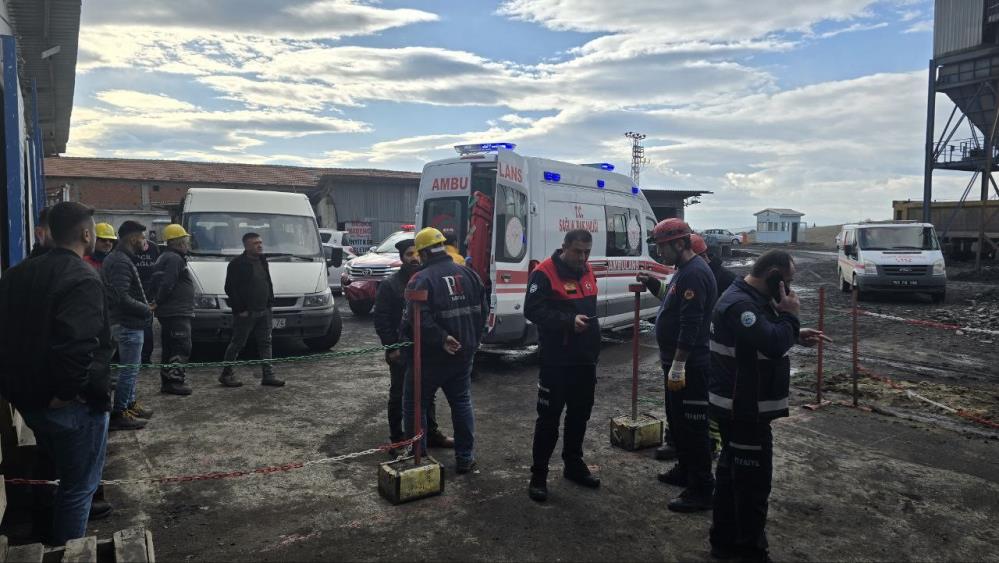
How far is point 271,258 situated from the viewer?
29.9 ft

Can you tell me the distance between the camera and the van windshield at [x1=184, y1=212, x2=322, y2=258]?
29.9 ft

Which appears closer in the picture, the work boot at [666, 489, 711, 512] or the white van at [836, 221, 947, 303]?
the work boot at [666, 489, 711, 512]

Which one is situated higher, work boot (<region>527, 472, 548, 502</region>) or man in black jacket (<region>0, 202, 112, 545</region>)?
man in black jacket (<region>0, 202, 112, 545</region>)

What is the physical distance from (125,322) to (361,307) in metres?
7.41

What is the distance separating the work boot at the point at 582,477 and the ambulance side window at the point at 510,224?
3.52 metres

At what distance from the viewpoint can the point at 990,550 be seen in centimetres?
383

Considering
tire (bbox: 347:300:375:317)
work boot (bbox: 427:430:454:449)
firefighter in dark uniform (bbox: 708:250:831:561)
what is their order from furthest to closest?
tire (bbox: 347:300:375:317)
work boot (bbox: 427:430:454:449)
firefighter in dark uniform (bbox: 708:250:831:561)

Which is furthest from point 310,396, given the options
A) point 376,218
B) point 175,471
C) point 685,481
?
point 376,218

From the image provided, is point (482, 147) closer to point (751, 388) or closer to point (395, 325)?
point (395, 325)

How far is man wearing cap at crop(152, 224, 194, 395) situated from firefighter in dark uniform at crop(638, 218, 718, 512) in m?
5.05

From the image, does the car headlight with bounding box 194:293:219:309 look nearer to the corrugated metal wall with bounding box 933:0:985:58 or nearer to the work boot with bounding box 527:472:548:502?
the work boot with bounding box 527:472:548:502

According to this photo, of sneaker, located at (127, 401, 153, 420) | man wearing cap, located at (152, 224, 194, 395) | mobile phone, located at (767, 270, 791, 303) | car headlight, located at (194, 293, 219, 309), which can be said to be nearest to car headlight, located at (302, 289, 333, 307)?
car headlight, located at (194, 293, 219, 309)

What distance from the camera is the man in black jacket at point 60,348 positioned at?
292 centimetres

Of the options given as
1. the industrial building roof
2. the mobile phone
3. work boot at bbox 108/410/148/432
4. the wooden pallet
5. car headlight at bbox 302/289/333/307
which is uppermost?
the industrial building roof
